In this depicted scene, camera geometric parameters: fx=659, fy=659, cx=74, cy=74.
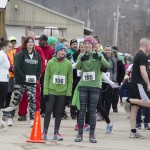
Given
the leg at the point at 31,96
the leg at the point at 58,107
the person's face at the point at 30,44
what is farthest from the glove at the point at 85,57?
the leg at the point at 31,96

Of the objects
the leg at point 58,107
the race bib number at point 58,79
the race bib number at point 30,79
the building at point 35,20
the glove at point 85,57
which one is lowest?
the leg at point 58,107

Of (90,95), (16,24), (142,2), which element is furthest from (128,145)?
(142,2)

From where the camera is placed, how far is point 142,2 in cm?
8212

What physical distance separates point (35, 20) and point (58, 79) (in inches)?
1419

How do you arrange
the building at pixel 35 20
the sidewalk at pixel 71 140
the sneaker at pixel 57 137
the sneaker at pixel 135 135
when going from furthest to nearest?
1. the building at pixel 35 20
2. the sneaker at pixel 135 135
3. the sneaker at pixel 57 137
4. the sidewalk at pixel 71 140

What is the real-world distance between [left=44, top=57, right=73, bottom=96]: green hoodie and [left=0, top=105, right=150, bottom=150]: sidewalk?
895 mm

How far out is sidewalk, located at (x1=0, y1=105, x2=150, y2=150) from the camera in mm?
11062

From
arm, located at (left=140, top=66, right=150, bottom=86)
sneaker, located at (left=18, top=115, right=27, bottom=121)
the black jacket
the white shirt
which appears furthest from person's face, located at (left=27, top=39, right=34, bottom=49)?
arm, located at (left=140, top=66, right=150, bottom=86)

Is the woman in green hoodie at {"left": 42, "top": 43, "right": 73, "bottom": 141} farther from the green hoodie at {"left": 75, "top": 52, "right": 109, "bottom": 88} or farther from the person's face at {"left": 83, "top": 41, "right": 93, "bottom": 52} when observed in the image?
the person's face at {"left": 83, "top": 41, "right": 93, "bottom": 52}

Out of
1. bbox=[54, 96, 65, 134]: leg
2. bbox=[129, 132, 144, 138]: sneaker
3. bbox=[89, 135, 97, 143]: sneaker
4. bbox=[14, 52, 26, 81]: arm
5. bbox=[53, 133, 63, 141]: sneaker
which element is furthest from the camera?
bbox=[14, 52, 26, 81]: arm

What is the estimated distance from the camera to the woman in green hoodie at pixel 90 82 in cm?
1178

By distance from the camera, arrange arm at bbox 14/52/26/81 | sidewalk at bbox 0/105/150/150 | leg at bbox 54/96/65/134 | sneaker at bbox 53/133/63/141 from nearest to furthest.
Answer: sidewalk at bbox 0/105/150/150, sneaker at bbox 53/133/63/141, leg at bbox 54/96/65/134, arm at bbox 14/52/26/81

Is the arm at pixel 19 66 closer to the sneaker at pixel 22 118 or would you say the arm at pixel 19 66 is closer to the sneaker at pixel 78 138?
the sneaker at pixel 22 118

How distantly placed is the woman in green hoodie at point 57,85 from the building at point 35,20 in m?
34.9
